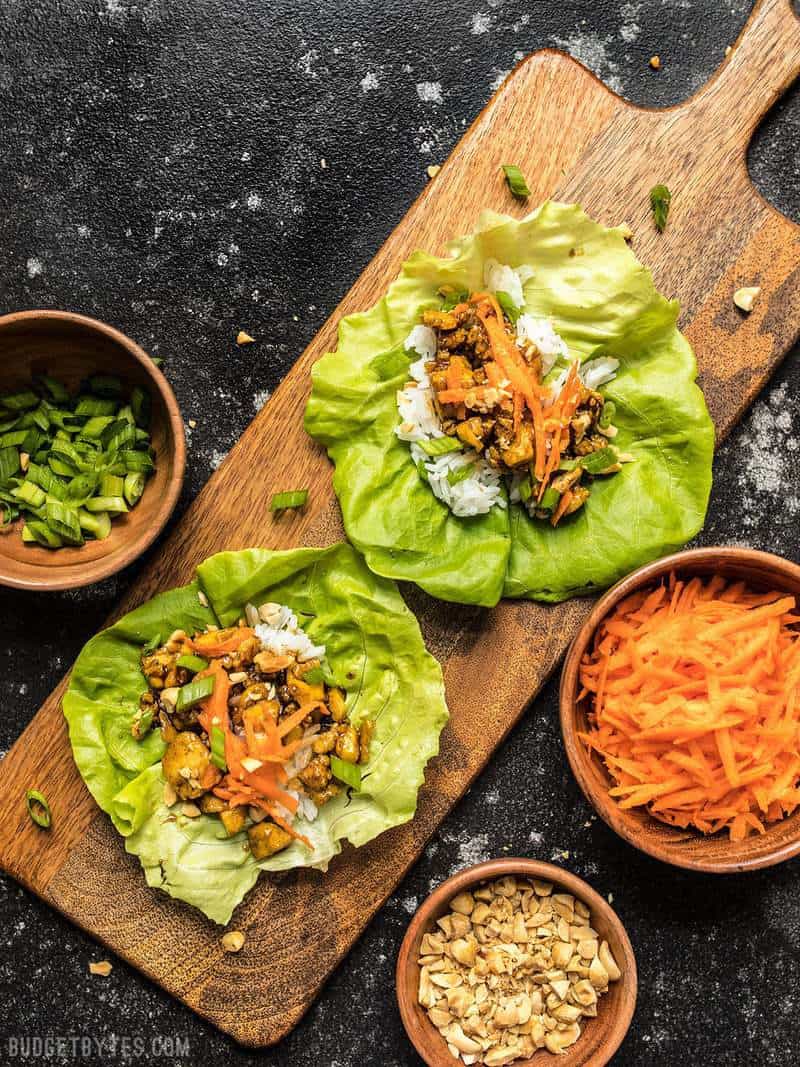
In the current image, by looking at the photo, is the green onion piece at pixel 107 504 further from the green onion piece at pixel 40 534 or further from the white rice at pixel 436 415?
the white rice at pixel 436 415

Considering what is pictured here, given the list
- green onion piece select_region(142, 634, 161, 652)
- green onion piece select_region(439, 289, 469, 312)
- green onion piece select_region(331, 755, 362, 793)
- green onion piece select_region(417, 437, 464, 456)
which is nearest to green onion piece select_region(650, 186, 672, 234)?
green onion piece select_region(439, 289, 469, 312)

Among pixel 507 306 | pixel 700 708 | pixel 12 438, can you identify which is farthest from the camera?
pixel 12 438

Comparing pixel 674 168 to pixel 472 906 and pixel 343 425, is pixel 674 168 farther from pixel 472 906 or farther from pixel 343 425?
pixel 472 906

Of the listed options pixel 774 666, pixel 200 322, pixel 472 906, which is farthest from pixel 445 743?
pixel 200 322

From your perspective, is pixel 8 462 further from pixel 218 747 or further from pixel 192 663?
pixel 218 747

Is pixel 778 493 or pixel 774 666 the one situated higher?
pixel 778 493

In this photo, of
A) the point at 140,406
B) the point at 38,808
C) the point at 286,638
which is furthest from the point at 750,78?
the point at 38,808

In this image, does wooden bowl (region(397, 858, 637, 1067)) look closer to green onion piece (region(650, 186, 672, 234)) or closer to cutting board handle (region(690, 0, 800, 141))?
green onion piece (region(650, 186, 672, 234))
